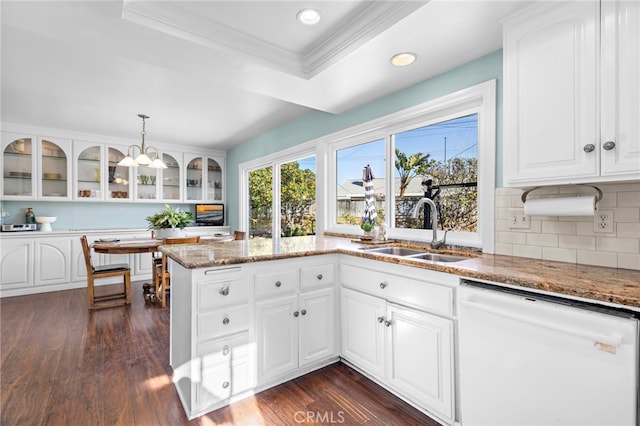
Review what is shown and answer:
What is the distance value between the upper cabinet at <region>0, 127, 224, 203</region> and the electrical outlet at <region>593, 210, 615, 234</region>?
18.4 ft

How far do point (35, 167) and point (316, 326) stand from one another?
4.85 meters

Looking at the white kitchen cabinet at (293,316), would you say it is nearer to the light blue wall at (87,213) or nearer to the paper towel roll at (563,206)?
the paper towel roll at (563,206)

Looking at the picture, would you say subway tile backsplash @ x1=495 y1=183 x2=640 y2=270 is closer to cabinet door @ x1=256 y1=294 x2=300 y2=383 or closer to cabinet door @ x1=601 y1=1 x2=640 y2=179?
cabinet door @ x1=601 y1=1 x2=640 y2=179

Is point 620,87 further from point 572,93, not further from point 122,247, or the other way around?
point 122,247

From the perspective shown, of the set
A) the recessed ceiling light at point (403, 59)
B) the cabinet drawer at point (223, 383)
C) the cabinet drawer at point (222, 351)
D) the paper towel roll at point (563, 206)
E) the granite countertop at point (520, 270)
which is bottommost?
the cabinet drawer at point (223, 383)

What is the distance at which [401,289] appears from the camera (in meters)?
1.84

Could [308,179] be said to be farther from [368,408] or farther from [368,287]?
[368,408]

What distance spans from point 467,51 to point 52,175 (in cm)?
560

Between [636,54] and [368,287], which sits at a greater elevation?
[636,54]

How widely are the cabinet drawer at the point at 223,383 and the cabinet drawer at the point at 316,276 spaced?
2.02 ft

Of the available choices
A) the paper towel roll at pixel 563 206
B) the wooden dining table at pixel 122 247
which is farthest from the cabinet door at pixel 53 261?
the paper towel roll at pixel 563 206

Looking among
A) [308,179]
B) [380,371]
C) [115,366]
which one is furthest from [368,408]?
[308,179]

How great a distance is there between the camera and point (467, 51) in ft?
6.62

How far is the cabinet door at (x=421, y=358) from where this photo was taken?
5.29ft
